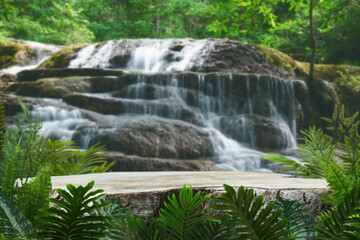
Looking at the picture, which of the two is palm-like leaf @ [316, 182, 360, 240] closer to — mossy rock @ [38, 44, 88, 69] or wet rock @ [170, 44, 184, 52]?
wet rock @ [170, 44, 184, 52]

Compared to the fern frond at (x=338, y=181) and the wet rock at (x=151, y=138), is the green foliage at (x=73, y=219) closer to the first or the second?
the fern frond at (x=338, y=181)

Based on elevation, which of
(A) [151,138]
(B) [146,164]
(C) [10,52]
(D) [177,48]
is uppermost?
(D) [177,48]

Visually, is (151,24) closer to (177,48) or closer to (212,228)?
(177,48)

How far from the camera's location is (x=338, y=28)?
13383mm

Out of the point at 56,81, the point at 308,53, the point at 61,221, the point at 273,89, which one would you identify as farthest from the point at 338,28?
the point at 61,221

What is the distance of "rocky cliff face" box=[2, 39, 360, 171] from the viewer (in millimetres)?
6664

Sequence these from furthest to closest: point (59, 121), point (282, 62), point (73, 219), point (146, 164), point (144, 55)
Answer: point (144, 55) → point (282, 62) → point (59, 121) → point (146, 164) → point (73, 219)

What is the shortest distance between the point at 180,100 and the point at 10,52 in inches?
336

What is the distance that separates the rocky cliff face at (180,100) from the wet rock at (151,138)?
19 mm

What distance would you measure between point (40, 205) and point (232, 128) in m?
7.71

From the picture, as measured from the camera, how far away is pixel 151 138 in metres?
6.55

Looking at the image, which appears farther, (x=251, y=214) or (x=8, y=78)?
(x=8, y=78)

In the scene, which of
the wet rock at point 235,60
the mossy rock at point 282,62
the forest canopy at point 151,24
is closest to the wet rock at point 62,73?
the wet rock at point 235,60

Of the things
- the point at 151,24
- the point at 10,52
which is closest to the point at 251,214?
the point at 10,52
